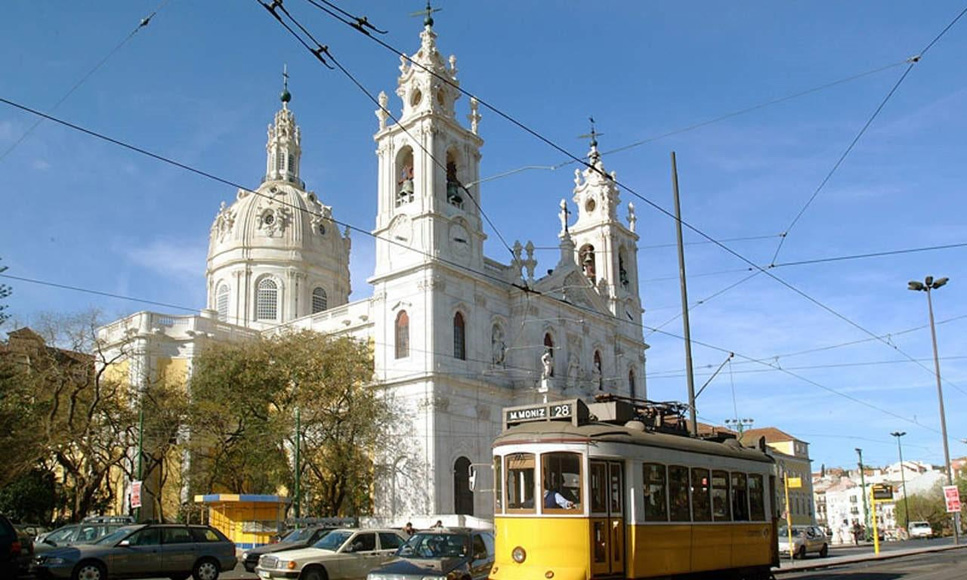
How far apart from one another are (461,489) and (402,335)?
25.8 ft

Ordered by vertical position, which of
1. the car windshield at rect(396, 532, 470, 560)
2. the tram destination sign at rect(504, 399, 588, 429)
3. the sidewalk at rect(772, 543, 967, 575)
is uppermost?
the tram destination sign at rect(504, 399, 588, 429)

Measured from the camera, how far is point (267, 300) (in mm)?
58906

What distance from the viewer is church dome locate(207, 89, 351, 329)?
58.7 meters

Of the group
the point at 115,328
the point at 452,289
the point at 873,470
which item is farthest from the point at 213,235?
the point at 873,470

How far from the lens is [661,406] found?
58.2ft

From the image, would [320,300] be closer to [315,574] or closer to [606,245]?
[606,245]

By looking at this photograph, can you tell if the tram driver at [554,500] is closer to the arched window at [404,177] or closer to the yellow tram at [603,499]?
the yellow tram at [603,499]

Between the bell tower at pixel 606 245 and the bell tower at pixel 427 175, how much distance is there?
12.9 m

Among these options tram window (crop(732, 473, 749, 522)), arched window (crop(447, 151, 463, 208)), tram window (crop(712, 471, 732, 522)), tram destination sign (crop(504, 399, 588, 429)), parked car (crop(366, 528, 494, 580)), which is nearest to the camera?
tram destination sign (crop(504, 399, 588, 429))

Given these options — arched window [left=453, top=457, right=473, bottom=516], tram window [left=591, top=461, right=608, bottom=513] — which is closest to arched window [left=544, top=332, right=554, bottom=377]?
arched window [left=453, top=457, right=473, bottom=516]

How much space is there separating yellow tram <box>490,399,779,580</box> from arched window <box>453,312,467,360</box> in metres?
28.5

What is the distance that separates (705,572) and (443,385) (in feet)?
89.4

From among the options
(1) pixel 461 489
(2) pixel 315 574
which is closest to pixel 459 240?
(1) pixel 461 489

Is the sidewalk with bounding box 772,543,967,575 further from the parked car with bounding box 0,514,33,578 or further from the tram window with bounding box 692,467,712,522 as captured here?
the parked car with bounding box 0,514,33,578
